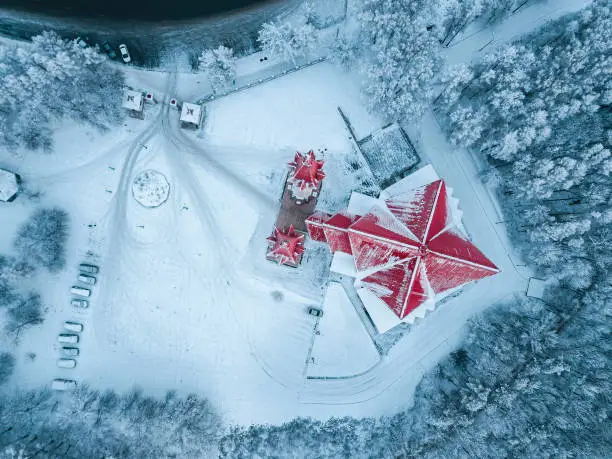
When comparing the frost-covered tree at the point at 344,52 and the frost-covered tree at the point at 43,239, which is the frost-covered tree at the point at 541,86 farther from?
the frost-covered tree at the point at 43,239

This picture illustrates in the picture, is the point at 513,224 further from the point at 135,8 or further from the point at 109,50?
the point at 135,8

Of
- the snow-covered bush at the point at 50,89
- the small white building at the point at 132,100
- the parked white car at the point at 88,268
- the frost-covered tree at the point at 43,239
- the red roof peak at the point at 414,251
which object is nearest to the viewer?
the red roof peak at the point at 414,251

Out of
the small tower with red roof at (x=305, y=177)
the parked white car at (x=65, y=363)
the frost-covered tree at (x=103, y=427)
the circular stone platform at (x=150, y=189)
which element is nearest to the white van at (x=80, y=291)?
the parked white car at (x=65, y=363)

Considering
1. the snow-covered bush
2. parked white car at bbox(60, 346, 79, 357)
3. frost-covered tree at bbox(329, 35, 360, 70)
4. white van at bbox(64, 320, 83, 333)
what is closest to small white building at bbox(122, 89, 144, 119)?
the snow-covered bush

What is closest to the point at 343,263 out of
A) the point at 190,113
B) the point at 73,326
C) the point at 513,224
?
the point at 513,224

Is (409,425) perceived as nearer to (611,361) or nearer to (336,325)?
(336,325)

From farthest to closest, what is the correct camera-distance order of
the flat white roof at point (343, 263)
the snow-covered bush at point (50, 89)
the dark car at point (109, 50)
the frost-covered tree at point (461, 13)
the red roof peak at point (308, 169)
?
the dark car at point (109, 50) < the frost-covered tree at point (461, 13) < the flat white roof at point (343, 263) < the snow-covered bush at point (50, 89) < the red roof peak at point (308, 169)

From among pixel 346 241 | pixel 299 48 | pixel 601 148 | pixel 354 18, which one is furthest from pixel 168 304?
pixel 601 148
